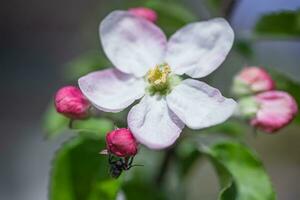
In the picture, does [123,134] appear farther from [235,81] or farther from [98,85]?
[235,81]

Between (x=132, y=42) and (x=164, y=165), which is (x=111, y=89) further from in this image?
(x=164, y=165)

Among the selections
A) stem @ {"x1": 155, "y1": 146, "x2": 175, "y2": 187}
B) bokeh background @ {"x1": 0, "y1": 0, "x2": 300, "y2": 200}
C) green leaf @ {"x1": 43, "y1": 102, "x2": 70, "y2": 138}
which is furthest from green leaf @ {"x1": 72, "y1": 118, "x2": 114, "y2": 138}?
bokeh background @ {"x1": 0, "y1": 0, "x2": 300, "y2": 200}

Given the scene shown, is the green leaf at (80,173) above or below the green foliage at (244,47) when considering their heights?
above

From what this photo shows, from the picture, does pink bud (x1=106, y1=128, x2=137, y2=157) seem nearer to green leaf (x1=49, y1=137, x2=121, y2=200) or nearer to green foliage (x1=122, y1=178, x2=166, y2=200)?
green leaf (x1=49, y1=137, x2=121, y2=200)

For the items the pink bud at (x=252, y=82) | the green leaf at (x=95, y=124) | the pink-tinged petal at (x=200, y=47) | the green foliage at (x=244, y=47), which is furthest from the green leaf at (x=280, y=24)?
the green leaf at (x=95, y=124)

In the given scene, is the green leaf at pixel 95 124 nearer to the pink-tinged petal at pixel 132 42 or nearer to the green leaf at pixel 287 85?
the pink-tinged petal at pixel 132 42

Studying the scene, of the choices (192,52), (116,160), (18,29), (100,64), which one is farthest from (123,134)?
(18,29)

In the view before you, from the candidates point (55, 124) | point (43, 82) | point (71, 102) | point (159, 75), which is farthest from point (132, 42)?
point (43, 82)
